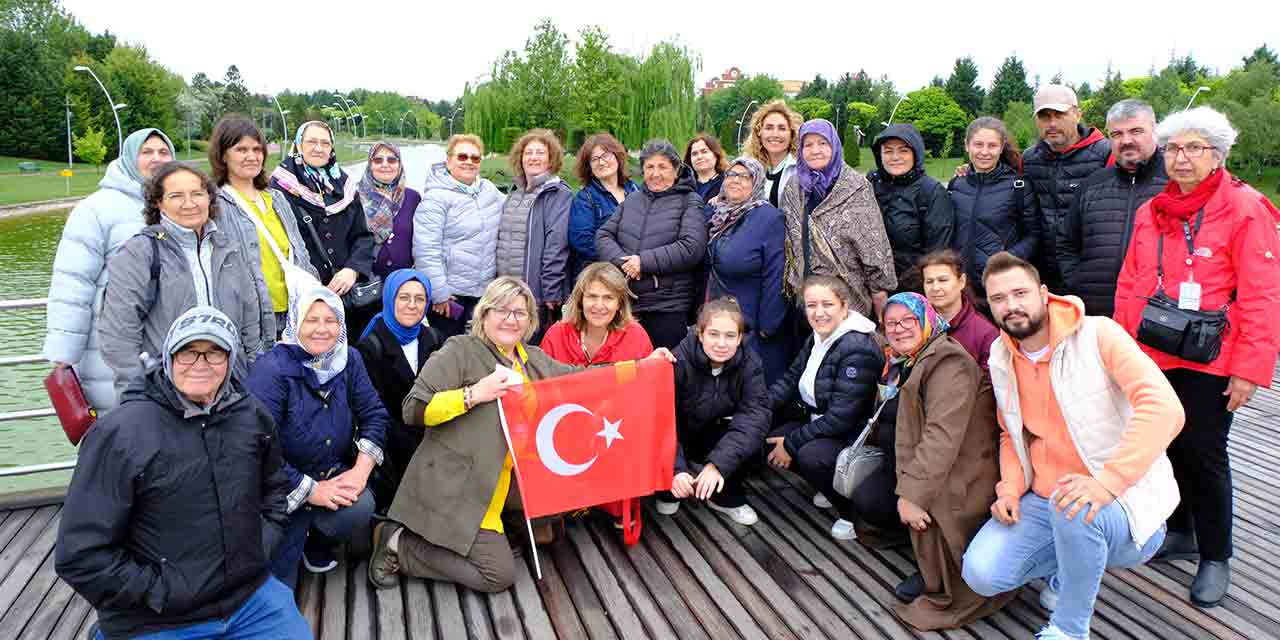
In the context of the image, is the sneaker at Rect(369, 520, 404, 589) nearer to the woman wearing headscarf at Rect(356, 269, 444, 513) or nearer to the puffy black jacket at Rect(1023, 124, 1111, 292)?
the woman wearing headscarf at Rect(356, 269, 444, 513)

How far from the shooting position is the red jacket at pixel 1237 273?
372cm

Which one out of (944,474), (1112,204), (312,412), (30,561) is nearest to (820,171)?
(1112,204)

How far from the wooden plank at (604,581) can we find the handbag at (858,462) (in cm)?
132

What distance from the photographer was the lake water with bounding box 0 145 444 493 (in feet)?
36.4

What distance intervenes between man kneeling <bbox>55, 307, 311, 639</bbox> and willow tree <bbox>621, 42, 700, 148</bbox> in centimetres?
3728

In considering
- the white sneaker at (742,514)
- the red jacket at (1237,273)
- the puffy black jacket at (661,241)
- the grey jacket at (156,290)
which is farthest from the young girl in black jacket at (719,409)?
the grey jacket at (156,290)

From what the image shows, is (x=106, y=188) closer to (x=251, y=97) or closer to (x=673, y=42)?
(x=673, y=42)

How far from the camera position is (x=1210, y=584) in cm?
396

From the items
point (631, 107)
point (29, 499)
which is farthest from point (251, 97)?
point (29, 499)

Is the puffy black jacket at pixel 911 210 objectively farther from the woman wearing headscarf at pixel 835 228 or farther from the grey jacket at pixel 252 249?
the grey jacket at pixel 252 249

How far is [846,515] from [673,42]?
126 ft

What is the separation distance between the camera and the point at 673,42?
131 ft

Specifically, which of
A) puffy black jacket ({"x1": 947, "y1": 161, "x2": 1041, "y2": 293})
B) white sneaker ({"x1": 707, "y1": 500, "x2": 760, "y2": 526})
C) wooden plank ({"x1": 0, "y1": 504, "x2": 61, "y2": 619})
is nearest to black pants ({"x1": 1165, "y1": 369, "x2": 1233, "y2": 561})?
puffy black jacket ({"x1": 947, "y1": 161, "x2": 1041, "y2": 293})

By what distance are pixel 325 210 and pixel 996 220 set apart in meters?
4.43
